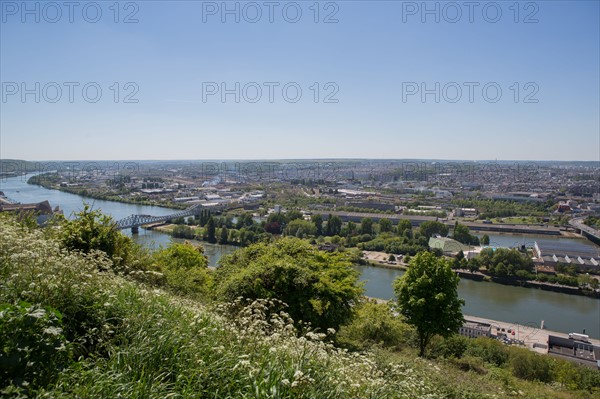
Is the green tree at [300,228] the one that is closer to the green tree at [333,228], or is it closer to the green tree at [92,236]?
the green tree at [333,228]

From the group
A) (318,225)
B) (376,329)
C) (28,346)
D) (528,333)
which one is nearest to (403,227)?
(318,225)

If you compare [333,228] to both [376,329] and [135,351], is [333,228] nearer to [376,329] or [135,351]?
[376,329]

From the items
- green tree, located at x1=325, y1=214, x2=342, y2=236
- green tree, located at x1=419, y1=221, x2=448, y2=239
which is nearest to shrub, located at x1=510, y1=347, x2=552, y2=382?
green tree, located at x1=419, y1=221, x2=448, y2=239

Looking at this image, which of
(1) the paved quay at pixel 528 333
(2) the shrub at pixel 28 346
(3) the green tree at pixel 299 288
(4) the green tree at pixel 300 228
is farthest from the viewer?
(4) the green tree at pixel 300 228

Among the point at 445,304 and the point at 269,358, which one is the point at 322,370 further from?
the point at 445,304

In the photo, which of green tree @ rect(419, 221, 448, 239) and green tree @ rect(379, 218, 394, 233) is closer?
green tree @ rect(419, 221, 448, 239)

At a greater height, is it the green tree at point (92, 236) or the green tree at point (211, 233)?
the green tree at point (92, 236)

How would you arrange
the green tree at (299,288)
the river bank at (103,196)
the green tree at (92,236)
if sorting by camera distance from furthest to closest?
1. the river bank at (103,196)
2. the green tree at (299,288)
3. the green tree at (92,236)

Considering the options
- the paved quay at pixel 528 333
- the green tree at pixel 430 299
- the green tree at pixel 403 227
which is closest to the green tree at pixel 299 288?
the green tree at pixel 430 299

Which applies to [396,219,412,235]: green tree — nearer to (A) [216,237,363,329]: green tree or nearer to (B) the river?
(B) the river
